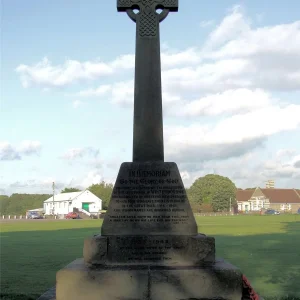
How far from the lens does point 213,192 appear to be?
342ft

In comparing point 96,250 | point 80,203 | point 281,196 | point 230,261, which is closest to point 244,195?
point 281,196

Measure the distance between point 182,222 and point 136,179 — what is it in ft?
2.97

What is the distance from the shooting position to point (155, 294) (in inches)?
214

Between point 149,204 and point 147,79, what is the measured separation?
1958 millimetres

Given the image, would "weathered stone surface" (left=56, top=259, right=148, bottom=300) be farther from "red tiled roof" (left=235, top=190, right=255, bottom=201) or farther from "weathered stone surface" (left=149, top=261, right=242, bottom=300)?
"red tiled roof" (left=235, top=190, right=255, bottom=201)

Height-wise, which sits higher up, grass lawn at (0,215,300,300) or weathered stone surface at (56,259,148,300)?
weathered stone surface at (56,259,148,300)

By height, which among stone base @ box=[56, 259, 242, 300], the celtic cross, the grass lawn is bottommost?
the grass lawn

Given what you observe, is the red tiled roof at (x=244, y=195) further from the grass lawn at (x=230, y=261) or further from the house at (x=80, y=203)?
the grass lawn at (x=230, y=261)

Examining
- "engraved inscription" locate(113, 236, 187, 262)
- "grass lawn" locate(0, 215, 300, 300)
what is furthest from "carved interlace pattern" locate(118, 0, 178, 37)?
"grass lawn" locate(0, 215, 300, 300)

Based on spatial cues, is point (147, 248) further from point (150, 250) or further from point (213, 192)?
point (213, 192)

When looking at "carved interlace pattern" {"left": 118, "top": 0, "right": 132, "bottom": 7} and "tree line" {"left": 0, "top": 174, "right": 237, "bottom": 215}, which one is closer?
"carved interlace pattern" {"left": 118, "top": 0, "right": 132, "bottom": 7}

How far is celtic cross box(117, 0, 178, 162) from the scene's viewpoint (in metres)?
6.53

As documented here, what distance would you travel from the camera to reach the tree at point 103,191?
104 m

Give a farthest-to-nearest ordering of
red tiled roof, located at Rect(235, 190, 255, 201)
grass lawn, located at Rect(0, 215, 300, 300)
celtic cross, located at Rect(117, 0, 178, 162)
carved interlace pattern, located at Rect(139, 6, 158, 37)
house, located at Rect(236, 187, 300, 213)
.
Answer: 1. red tiled roof, located at Rect(235, 190, 255, 201)
2. house, located at Rect(236, 187, 300, 213)
3. grass lawn, located at Rect(0, 215, 300, 300)
4. carved interlace pattern, located at Rect(139, 6, 158, 37)
5. celtic cross, located at Rect(117, 0, 178, 162)
